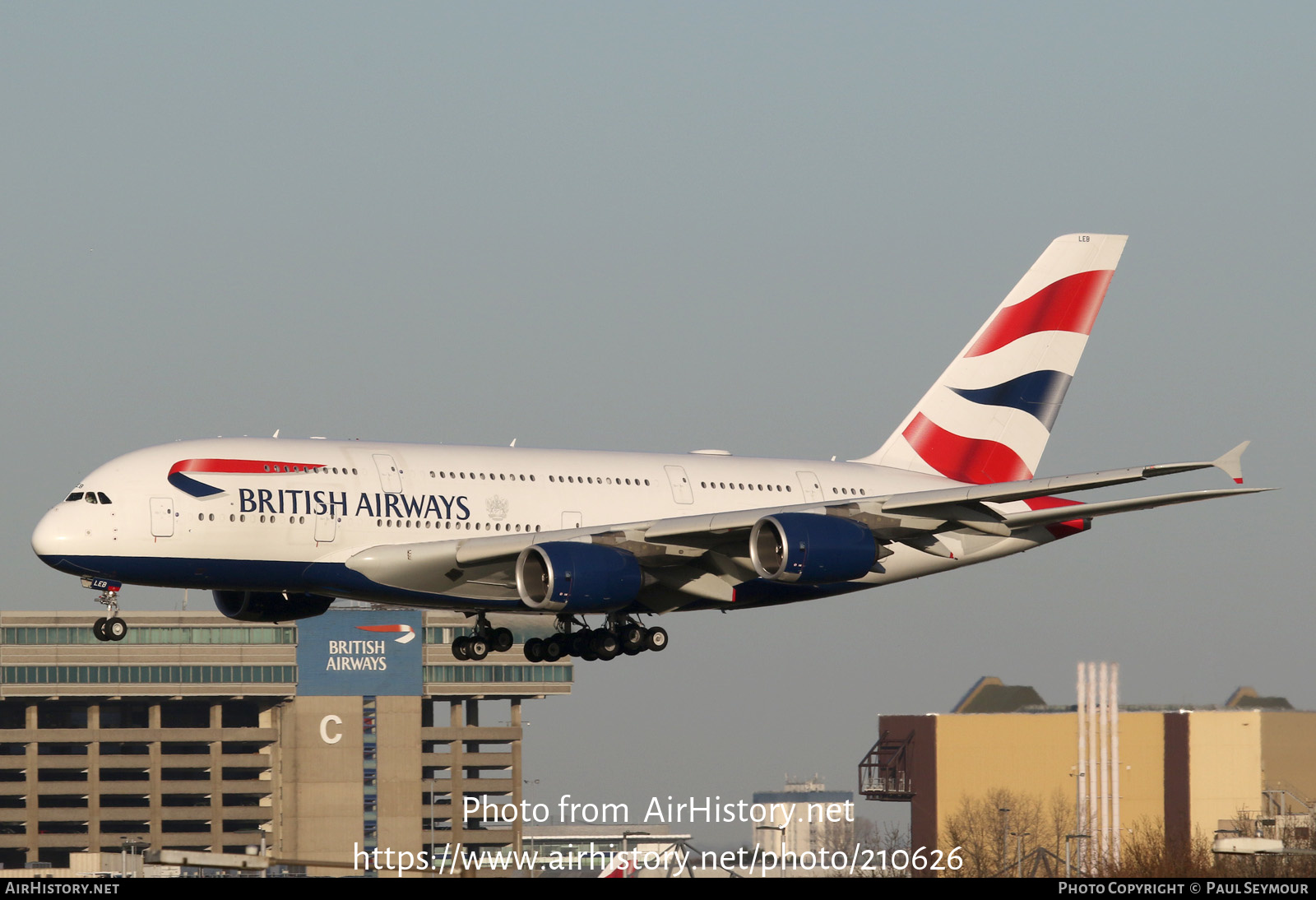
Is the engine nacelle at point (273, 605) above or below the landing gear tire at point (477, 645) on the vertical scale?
above

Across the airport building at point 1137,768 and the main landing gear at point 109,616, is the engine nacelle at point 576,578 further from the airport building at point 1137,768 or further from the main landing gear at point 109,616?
the airport building at point 1137,768

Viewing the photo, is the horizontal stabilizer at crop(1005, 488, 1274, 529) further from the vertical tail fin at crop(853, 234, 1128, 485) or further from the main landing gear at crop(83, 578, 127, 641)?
the main landing gear at crop(83, 578, 127, 641)

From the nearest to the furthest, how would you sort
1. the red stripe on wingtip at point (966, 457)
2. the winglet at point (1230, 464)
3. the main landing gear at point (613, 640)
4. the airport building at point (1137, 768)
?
the winglet at point (1230, 464)
the main landing gear at point (613, 640)
the red stripe on wingtip at point (966, 457)
the airport building at point (1137, 768)

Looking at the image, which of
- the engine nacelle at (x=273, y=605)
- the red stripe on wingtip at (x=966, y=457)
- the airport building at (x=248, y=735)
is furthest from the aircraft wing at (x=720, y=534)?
the airport building at (x=248, y=735)

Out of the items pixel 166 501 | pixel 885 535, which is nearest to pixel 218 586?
pixel 166 501

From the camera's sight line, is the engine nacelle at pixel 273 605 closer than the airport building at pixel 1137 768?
Yes

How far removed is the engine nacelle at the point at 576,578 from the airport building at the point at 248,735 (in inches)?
4756

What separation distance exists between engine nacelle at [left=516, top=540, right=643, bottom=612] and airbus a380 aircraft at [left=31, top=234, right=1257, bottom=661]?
0.05m

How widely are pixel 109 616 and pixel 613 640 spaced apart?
14.3 meters

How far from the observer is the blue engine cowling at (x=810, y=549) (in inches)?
1999

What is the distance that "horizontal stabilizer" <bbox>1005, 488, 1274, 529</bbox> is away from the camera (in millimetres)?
49031

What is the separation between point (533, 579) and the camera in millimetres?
51688

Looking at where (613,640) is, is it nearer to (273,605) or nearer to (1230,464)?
(273,605)

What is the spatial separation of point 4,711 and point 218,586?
13704cm
